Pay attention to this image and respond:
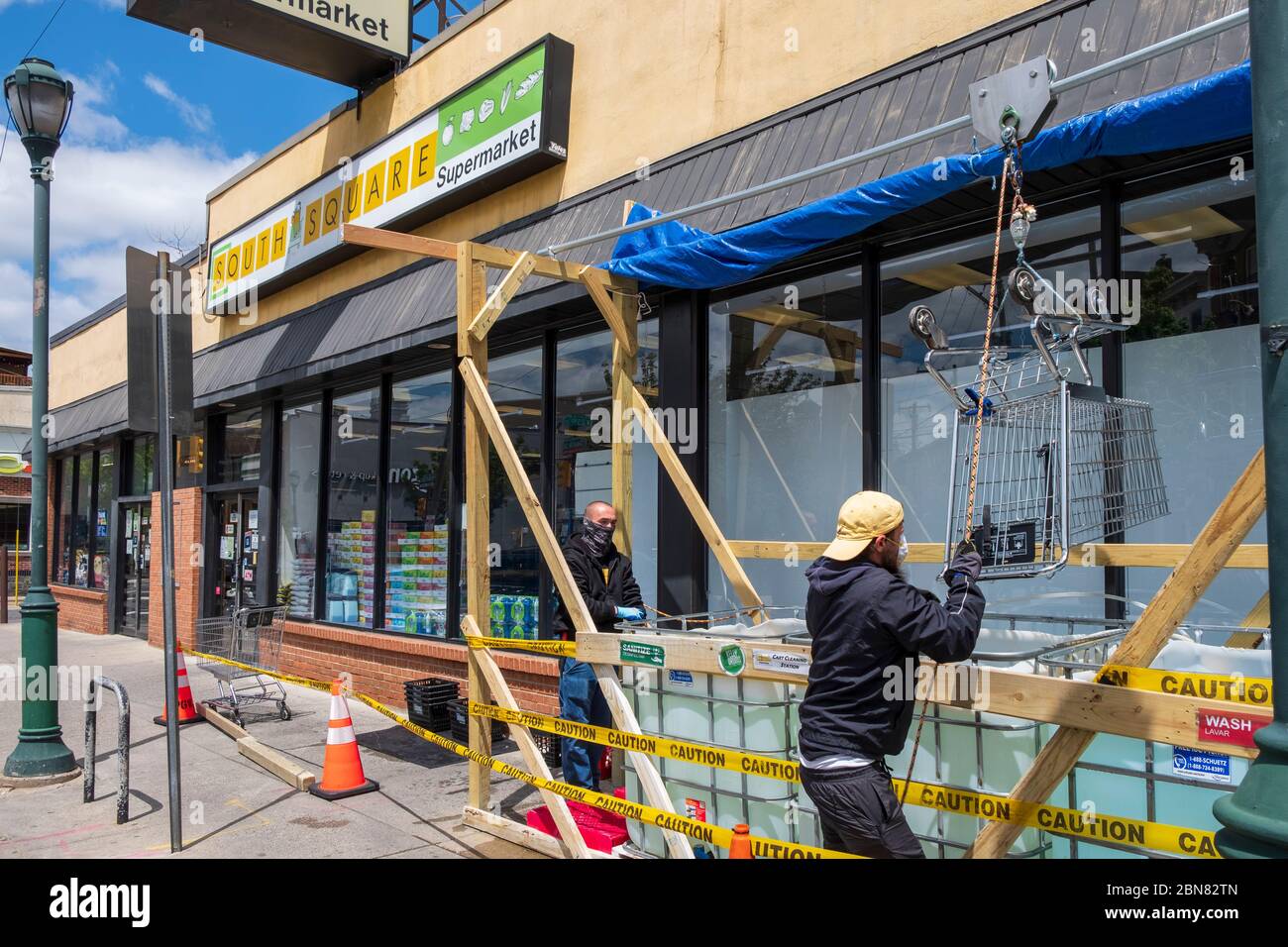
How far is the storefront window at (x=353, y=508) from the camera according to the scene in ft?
36.8

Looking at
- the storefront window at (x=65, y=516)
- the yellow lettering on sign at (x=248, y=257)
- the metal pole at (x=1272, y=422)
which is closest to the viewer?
the metal pole at (x=1272, y=422)

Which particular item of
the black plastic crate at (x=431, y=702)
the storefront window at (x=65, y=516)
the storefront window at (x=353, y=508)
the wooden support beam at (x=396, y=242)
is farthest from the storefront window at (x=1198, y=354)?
the storefront window at (x=65, y=516)

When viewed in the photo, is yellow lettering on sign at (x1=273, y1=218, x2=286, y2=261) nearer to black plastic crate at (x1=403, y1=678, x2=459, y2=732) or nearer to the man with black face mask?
black plastic crate at (x1=403, y1=678, x2=459, y2=732)

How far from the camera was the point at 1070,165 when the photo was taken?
518cm

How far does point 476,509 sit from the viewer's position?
20.0 ft

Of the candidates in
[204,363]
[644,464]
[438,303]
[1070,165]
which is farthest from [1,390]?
[1070,165]

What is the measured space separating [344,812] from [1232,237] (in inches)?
238

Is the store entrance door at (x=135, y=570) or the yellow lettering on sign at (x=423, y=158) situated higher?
the yellow lettering on sign at (x=423, y=158)

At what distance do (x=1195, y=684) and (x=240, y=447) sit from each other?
13642 millimetres

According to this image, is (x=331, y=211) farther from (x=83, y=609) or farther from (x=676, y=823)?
(x=83, y=609)

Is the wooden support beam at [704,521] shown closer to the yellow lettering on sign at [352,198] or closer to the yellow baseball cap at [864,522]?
the yellow baseball cap at [864,522]

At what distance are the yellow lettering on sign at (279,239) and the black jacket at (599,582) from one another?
7801 mm

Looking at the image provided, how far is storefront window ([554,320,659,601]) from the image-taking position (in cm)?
790

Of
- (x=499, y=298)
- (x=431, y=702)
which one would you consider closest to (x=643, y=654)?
(x=499, y=298)
